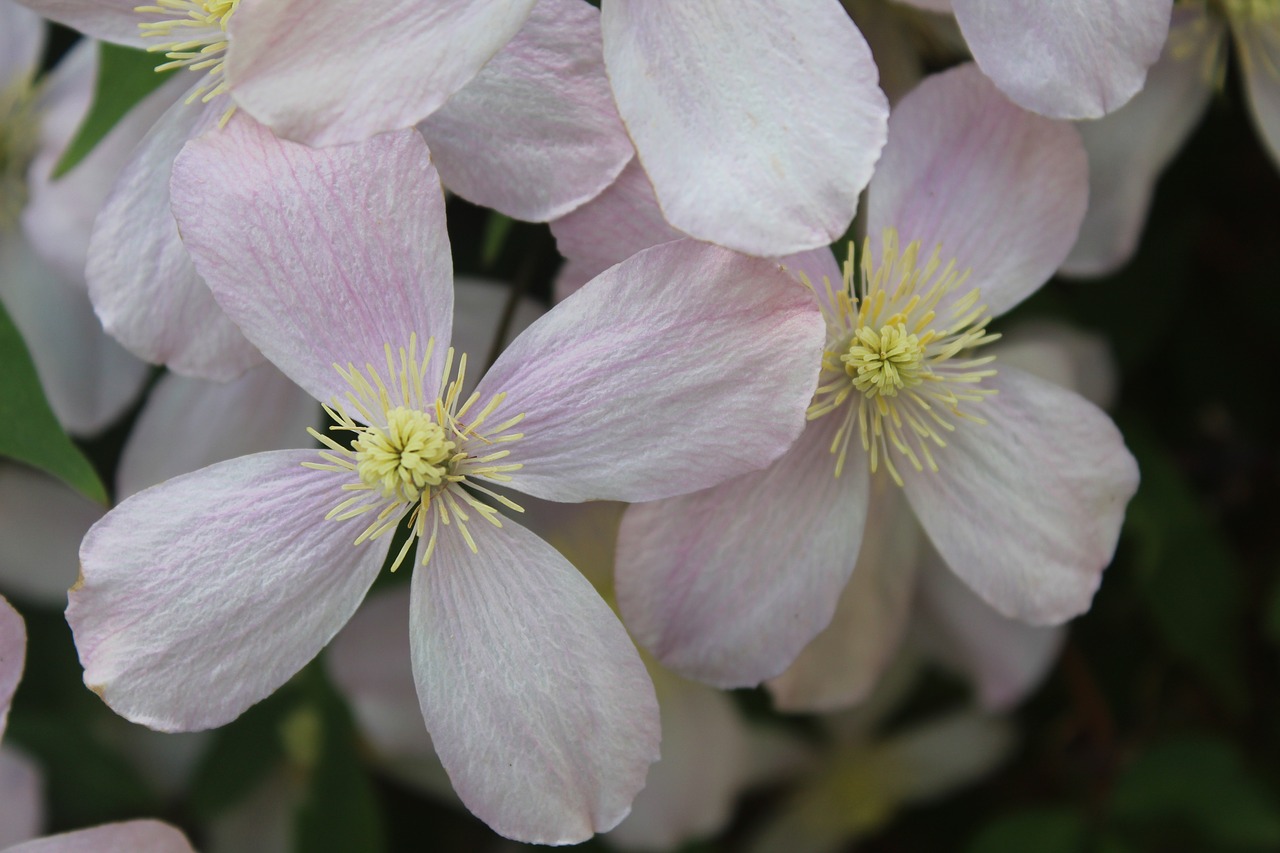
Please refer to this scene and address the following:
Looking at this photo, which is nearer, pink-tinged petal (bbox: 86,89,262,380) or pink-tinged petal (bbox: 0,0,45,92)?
pink-tinged petal (bbox: 86,89,262,380)

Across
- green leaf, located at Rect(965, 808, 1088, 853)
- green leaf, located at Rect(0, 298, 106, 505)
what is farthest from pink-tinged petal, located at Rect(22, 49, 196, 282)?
green leaf, located at Rect(965, 808, 1088, 853)

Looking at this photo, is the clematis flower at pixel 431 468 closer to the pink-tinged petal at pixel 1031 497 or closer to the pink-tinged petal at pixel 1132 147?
the pink-tinged petal at pixel 1031 497

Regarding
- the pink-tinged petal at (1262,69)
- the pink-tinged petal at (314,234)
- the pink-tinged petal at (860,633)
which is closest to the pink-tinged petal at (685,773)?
the pink-tinged petal at (860,633)

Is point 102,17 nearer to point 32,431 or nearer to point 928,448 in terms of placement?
point 32,431

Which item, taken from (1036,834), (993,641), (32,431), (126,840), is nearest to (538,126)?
(32,431)

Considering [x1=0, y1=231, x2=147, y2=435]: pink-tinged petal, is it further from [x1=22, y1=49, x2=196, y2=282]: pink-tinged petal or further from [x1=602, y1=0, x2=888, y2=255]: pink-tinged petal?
[x1=602, y1=0, x2=888, y2=255]: pink-tinged petal

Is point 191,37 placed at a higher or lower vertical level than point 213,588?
higher

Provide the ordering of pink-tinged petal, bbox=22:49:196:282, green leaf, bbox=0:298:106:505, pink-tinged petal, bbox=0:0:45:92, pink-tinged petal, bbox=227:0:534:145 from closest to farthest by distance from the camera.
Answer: pink-tinged petal, bbox=227:0:534:145 < green leaf, bbox=0:298:106:505 < pink-tinged petal, bbox=22:49:196:282 < pink-tinged petal, bbox=0:0:45:92
